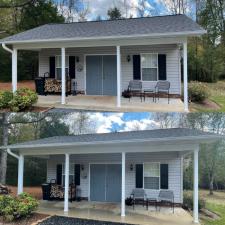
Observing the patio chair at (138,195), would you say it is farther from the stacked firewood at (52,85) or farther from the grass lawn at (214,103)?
the stacked firewood at (52,85)

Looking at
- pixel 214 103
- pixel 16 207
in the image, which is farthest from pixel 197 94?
pixel 16 207

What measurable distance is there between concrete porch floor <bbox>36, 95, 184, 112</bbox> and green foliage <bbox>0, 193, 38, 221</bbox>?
3473 millimetres

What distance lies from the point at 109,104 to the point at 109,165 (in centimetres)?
327

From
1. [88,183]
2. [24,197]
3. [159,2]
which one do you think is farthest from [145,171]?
[159,2]

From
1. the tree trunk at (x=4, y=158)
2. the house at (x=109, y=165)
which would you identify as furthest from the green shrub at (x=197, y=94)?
the tree trunk at (x=4, y=158)

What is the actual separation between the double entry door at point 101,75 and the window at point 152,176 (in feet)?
11.2

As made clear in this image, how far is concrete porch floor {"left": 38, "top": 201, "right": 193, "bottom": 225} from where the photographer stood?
10.8 meters

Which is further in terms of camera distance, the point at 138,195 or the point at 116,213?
the point at 138,195

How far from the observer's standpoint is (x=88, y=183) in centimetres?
1517

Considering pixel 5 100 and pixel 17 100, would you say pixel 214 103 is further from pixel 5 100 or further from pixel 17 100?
pixel 5 100

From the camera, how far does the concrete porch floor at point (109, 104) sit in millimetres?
12102

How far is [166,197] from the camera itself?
43.4ft

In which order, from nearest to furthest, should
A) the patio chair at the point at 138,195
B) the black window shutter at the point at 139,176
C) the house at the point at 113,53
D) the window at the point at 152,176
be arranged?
the house at the point at 113,53 < the patio chair at the point at 138,195 < the window at the point at 152,176 < the black window shutter at the point at 139,176

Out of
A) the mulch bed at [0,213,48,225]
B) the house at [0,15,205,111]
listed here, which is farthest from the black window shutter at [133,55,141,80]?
the mulch bed at [0,213,48,225]
